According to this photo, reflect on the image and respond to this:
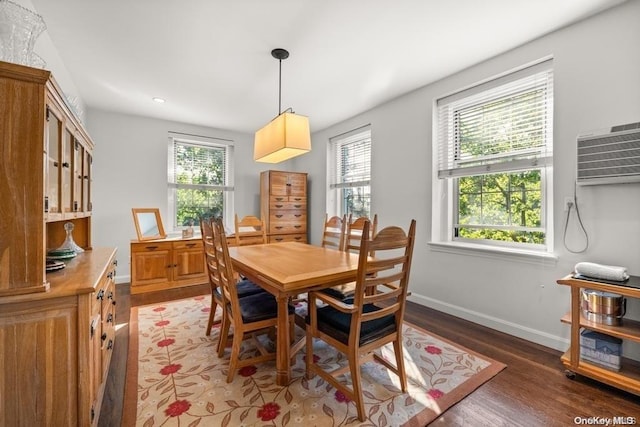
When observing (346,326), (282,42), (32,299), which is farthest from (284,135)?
(32,299)

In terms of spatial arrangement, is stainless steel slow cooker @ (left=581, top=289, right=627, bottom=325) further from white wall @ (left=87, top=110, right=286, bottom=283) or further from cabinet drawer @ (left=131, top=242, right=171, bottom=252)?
white wall @ (left=87, top=110, right=286, bottom=283)

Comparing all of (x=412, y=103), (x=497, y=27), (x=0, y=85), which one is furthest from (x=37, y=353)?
(x=412, y=103)

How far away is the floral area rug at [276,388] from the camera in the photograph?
1.56m

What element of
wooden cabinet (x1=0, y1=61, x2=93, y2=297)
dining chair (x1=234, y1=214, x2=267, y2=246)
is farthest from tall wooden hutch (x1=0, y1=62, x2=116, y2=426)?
dining chair (x1=234, y1=214, x2=267, y2=246)

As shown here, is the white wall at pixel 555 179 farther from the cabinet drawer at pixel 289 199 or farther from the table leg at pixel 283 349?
the table leg at pixel 283 349

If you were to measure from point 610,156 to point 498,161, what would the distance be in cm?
83

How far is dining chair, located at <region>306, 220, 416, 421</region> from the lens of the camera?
1520 millimetres

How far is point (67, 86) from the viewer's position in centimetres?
294

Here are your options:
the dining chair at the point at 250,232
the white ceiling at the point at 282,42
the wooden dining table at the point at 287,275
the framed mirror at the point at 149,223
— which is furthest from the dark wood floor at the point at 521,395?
the white ceiling at the point at 282,42

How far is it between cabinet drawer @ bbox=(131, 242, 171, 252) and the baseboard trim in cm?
339

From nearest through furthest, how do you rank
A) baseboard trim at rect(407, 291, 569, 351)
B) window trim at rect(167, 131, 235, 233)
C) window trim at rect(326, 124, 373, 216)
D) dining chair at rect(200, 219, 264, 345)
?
dining chair at rect(200, 219, 264, 345) < baseboard trim at rect(407, 291, 569, 351) < window trim at rect(167, 131, 235, 233) < window trim at rect(326, 124, 373, 216)

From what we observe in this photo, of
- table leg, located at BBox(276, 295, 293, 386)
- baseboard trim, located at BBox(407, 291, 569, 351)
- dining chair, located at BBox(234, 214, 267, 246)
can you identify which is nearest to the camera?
table leg, located at BBox(276, 295, 293, 386)

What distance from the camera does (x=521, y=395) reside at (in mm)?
1745

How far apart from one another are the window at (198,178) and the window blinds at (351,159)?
1.84 m
